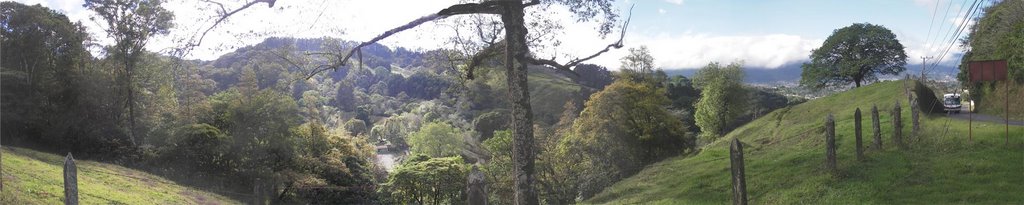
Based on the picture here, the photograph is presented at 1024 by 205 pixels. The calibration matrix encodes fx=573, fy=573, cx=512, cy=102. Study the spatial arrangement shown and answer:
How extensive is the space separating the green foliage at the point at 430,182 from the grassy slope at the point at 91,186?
33.2ft

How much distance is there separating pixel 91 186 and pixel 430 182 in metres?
18.5

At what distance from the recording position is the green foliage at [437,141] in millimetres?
68562

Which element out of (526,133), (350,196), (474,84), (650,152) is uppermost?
(474,84)

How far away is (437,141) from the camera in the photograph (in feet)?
228

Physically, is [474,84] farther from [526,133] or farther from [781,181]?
[781,181]

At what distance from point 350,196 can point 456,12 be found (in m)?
36.2

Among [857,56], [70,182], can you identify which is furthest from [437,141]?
[70,182]

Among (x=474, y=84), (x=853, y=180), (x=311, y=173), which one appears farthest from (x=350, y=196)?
(x=853, y=180)

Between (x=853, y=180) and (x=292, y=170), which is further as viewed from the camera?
(x=292, y=170)

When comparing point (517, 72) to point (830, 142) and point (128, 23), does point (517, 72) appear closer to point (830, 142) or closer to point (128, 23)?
point (830, 142)

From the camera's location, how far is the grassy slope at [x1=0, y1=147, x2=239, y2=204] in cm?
1917

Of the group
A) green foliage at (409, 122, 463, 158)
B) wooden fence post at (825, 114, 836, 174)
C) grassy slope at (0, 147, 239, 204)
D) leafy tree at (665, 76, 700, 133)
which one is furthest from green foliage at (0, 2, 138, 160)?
leafy tree at (665, 76, 700, 133)

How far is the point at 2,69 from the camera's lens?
37844 mm

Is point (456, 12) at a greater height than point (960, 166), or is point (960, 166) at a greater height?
point (456, 12)
